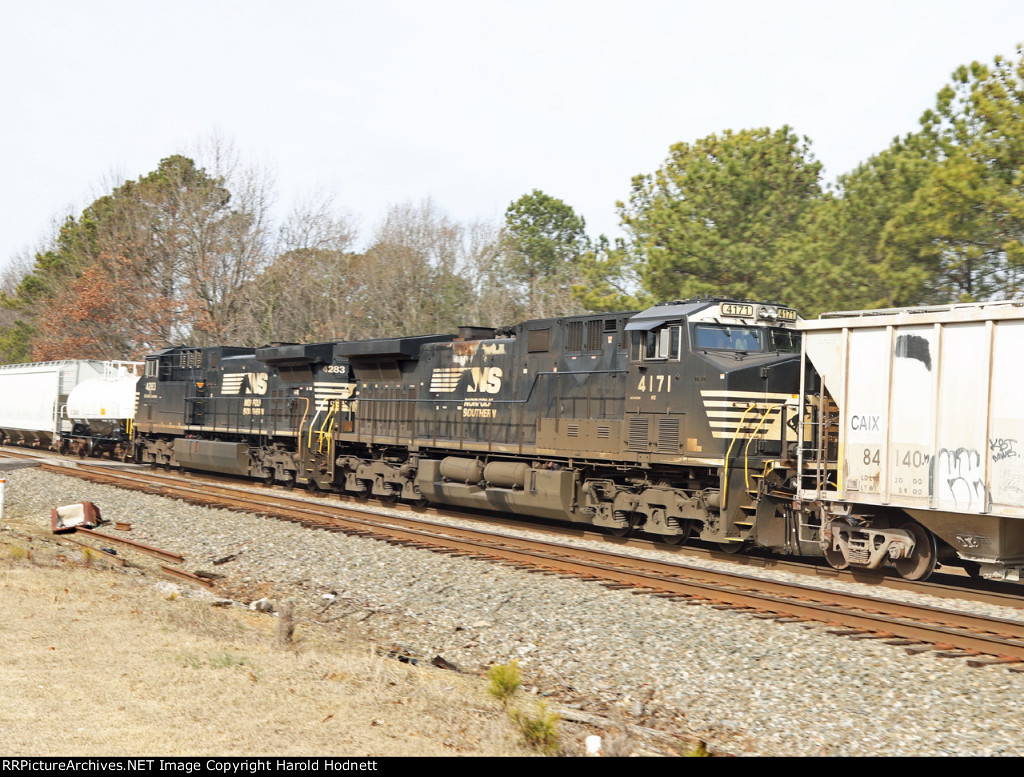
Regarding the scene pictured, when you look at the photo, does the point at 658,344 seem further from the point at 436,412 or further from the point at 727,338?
the point at 436,412

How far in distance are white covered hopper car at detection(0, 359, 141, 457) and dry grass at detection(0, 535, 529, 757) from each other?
23.9 metres

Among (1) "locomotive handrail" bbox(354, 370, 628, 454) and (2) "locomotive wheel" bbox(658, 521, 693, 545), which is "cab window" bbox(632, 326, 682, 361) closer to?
(1) "locomotive handrail" bbox(354, 370, 628, 454)

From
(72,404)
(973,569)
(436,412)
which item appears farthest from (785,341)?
(72,404)

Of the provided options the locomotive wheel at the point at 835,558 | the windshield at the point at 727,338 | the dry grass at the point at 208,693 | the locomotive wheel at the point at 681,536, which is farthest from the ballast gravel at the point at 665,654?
the windshield at the point at 727,338

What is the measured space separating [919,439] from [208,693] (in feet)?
27.5

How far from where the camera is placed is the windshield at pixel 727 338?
45.5 ft

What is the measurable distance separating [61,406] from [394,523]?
23179 millimetres

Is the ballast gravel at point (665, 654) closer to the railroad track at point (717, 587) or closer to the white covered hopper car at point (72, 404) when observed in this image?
the railroad track at point (717, 587)

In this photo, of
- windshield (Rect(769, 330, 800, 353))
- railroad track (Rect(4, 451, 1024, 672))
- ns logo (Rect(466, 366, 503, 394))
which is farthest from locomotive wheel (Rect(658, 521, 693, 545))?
ns logo (Rect(466, 366, 503, 394))

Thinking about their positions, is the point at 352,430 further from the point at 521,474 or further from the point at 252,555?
the point at 252,555

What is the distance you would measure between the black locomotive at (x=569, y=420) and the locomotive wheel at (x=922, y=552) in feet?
4.36

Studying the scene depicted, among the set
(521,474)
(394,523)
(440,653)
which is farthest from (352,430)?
(440,653)

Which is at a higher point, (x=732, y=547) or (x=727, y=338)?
(x=727, y=338)

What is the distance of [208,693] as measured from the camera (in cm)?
659
